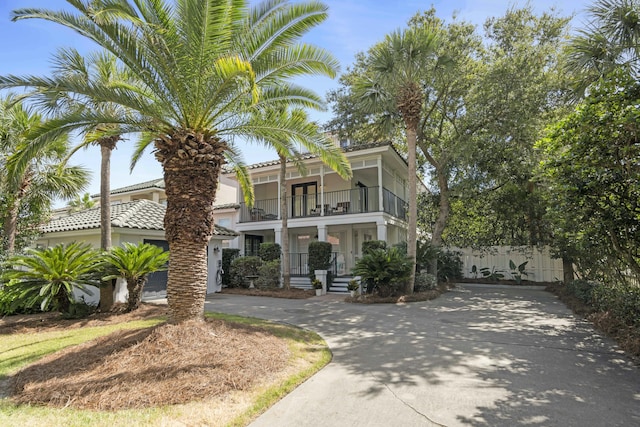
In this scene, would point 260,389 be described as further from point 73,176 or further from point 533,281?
point 533,281

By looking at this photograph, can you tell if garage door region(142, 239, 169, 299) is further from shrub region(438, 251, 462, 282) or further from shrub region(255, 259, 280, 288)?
shrub region(438, 251, 462, 282)

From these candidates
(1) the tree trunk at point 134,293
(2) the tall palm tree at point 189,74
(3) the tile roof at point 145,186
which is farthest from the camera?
(3) the tile roof at point 145,186

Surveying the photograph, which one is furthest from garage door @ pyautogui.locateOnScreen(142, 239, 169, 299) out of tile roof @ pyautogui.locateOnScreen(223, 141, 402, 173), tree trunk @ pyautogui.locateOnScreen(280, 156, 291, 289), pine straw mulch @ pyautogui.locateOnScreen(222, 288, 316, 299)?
tile roof @ pyautogui.locateOnScreen(223, 141, 402, 173)

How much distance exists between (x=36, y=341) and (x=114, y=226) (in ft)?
19.2

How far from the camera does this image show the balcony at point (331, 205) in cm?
1833

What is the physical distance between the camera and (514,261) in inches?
748

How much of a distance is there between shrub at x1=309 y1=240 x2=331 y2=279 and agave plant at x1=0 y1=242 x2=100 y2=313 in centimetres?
893

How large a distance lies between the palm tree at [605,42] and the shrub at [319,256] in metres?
11.1

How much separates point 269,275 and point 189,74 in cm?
1171

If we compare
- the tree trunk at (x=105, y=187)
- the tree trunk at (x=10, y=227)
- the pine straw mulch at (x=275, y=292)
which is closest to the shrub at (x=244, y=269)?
the pine straw mulch at (x=275, y=292)

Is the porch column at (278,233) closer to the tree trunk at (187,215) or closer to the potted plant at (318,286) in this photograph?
the potted plant at (318,286)

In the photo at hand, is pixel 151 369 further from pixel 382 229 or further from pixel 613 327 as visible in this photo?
pixel 382 229

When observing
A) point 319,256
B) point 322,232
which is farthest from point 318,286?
point 322,232

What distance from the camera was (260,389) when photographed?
14.9ft
